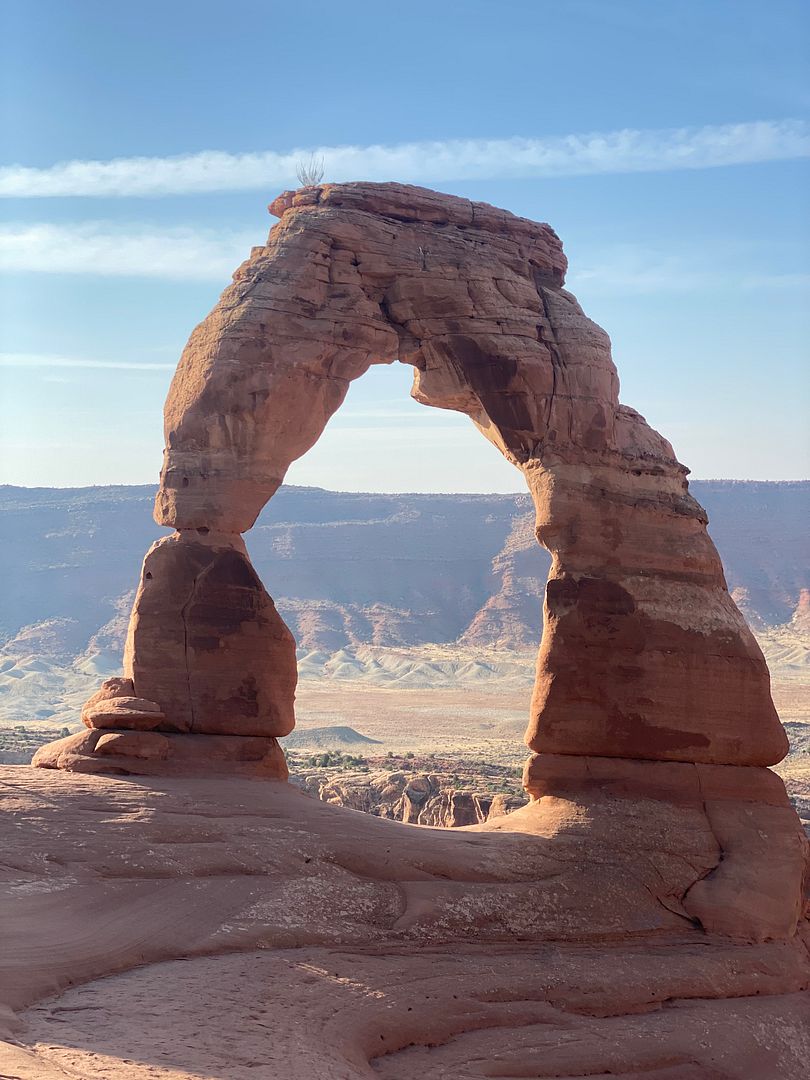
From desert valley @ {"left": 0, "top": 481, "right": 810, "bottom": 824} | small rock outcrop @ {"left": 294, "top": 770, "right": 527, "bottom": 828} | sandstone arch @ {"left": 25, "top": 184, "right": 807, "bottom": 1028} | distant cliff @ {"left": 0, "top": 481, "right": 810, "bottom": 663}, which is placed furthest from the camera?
distant cliff @ {"left": 0, "top": 481, "right": 810, "bottom": 663}

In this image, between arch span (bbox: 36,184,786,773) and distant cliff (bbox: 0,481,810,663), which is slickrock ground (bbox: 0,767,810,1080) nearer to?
arch span (bbox: 36,184,786,773)

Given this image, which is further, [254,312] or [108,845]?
[254,312]

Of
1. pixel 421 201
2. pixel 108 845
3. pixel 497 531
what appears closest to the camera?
pixel 108 845

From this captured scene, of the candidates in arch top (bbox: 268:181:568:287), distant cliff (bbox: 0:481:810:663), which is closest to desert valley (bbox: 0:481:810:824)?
distant cliff (bbox: 0:481:810:663)

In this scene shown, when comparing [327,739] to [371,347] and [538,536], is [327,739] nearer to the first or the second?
[538,536]

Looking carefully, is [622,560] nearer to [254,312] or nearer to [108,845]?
[254,312]

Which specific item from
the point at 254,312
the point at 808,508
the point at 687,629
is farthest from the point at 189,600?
the point at 808,508
